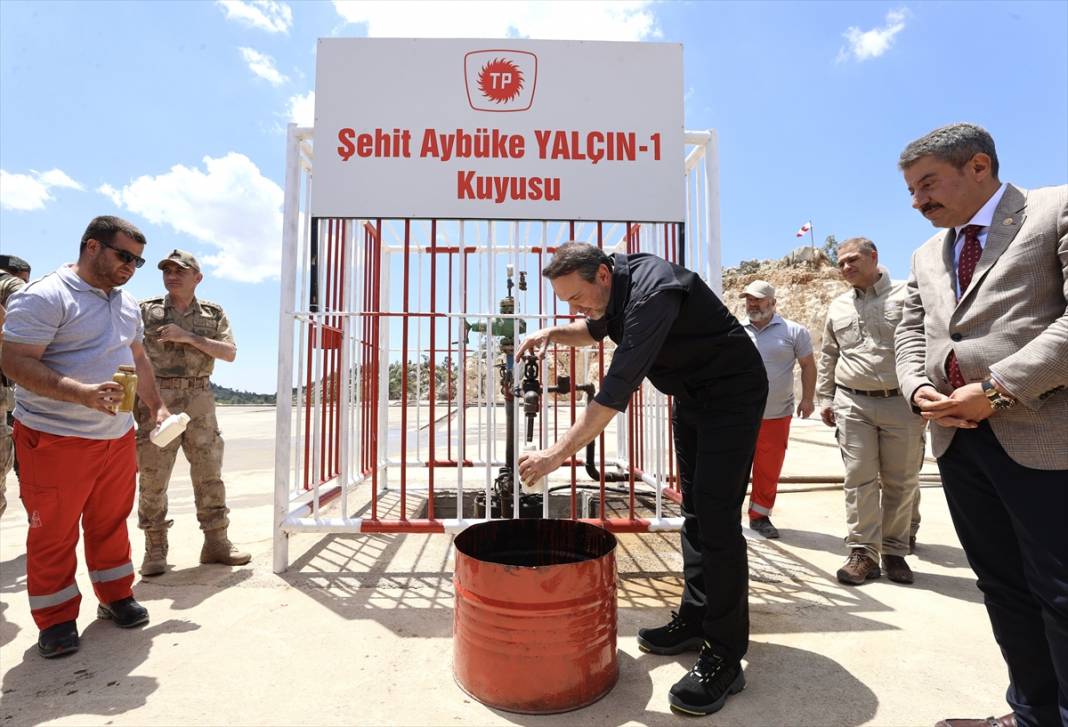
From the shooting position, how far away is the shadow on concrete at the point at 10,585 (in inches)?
99.0

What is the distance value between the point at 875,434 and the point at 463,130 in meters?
2.88

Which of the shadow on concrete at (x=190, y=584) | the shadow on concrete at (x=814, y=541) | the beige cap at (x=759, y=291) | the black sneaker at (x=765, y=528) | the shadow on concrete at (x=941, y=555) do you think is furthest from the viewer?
the beige cap at (x=759, y=291)

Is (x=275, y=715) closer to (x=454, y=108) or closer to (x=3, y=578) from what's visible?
(x=3, y=578)

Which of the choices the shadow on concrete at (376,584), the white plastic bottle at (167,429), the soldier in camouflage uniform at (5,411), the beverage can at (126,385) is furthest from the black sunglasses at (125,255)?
the shadow on concrete at (376,584)

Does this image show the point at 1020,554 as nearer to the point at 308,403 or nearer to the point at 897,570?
the point at 897,570

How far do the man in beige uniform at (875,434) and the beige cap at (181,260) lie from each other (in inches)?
145

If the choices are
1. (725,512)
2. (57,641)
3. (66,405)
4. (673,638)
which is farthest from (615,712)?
(66,405)

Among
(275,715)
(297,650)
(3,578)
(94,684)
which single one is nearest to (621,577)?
(297,650)

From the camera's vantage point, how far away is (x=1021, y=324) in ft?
4.84

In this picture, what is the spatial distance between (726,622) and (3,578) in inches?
Answer: 153

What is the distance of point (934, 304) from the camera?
5.64 feet

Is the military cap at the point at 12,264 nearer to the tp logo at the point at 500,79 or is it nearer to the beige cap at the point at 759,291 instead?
the tp logo at the point at 500,79

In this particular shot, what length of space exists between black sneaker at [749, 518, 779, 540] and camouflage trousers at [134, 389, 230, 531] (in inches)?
138

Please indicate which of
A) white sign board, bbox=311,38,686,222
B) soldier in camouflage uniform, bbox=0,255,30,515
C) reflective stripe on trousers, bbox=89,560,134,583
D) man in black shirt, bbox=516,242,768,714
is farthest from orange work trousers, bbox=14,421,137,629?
man in black shirt, bbox=516,242,768,714
